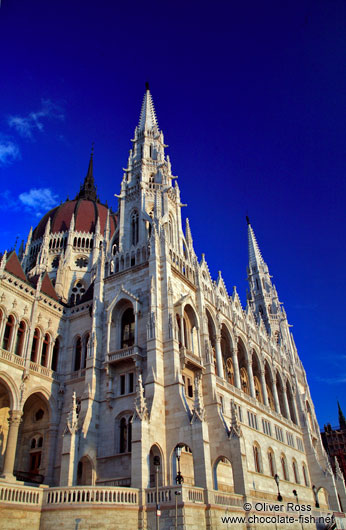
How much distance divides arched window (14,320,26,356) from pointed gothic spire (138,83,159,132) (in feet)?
86.4

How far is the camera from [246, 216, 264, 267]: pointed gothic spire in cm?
7138

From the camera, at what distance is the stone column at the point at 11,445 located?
2578 centimetres

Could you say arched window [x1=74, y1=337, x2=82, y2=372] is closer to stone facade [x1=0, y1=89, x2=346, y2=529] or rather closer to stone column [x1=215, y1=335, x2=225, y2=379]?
stone facade [x1=0, y1=89, x2=346, y2=529]

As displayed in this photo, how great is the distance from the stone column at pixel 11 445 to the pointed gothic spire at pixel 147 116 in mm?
32432

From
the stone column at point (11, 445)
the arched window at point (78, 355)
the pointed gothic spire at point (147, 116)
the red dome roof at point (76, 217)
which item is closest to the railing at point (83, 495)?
the stone column at point (11, 445)

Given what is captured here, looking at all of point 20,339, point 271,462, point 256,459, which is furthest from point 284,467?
point 20,339

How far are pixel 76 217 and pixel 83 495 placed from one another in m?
45.7

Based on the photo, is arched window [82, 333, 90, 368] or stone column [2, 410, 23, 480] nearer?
stone column [2, 410, 23, 480]

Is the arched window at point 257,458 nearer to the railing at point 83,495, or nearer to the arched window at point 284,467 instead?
the arched window at point 284,467

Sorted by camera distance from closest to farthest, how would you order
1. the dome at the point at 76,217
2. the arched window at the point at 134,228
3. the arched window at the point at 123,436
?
the arched window at the point at 123,436 → the arched window at the point at 134,228 → the dome at the point at 76,217

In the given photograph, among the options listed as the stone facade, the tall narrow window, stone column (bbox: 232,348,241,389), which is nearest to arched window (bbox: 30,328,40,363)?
the stone facade

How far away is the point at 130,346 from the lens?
30.5m

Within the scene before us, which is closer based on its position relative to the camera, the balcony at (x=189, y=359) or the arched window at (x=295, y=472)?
the balcony at (x=189, y=359)

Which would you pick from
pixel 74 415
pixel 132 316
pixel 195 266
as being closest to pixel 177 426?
pixel 74 415
